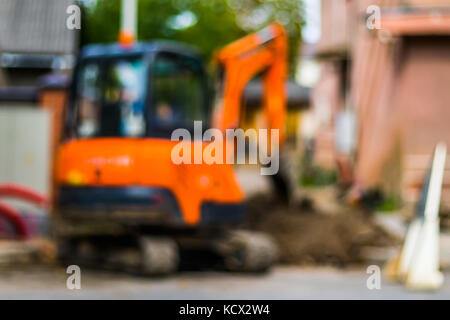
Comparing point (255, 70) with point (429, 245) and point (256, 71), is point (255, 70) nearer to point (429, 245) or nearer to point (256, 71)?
point (256, 71)

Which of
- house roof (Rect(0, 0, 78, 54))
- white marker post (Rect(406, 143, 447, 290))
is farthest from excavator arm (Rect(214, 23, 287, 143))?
house roof (Rect(0, 0, 78, 54))

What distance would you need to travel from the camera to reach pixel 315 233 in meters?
13.8

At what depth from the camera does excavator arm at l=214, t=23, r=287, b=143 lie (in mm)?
13156

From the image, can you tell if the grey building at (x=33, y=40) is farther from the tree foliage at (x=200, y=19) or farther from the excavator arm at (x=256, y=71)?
the excavator arm at (x=256, y=71)

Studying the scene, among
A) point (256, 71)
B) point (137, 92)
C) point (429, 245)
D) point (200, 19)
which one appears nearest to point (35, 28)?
point (200, 19)

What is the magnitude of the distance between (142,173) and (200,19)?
30.8m

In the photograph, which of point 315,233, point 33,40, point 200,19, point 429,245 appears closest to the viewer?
point 429,245

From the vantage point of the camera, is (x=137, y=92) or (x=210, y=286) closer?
(x=210, y=286)

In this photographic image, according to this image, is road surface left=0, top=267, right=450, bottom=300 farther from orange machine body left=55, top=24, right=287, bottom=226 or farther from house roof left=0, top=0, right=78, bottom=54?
house roof left=0, top=0, right=78, bottom=54

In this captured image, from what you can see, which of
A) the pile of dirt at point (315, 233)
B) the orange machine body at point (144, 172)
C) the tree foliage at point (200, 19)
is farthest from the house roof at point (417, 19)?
the tree foliage at point (200, 19)

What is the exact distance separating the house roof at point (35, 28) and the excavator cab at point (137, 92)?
15.3m

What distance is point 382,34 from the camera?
1725cm
